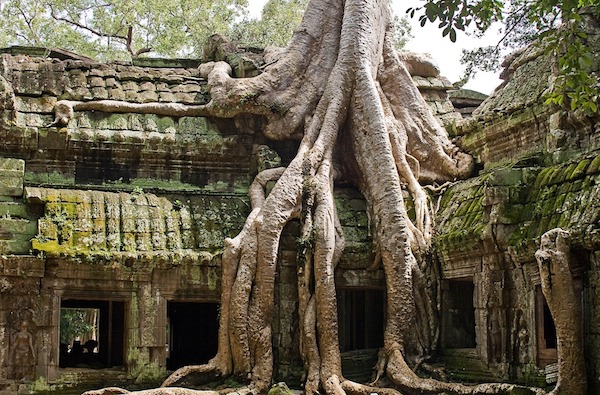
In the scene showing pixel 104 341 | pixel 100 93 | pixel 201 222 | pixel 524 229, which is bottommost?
pixel 104 341

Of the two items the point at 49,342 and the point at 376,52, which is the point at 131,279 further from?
the point at 376,52

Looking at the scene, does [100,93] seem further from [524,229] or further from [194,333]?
[524,229]

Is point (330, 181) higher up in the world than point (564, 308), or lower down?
higher up

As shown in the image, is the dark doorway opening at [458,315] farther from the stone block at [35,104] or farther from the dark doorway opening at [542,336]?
the stone block at [35,104]

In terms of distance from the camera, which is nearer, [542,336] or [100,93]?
[542,336]

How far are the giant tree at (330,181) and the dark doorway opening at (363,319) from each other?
1305 millimetres

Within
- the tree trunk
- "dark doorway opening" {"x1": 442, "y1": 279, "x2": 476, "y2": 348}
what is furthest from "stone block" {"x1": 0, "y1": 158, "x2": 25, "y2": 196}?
the tree trunk

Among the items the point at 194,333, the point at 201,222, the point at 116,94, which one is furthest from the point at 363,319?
the point at 116,94

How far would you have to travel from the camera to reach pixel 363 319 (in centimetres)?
1427

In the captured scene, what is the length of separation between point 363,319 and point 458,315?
1648 mm

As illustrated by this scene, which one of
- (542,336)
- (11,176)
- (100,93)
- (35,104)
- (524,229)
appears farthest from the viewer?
(100,93)

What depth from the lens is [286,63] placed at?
14.6m

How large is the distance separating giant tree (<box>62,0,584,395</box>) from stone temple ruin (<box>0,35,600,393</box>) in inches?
11.7

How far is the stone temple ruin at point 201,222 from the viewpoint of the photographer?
11.2m
